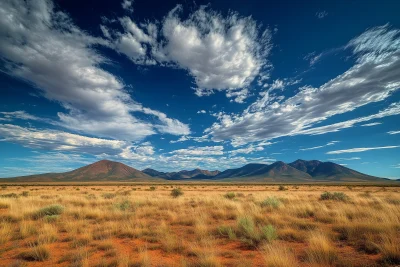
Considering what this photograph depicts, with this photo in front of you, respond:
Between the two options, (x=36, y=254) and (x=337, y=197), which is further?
(x=337, y=197)

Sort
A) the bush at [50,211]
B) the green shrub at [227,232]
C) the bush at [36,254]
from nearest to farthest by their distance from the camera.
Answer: the bush at [36,254] → the green shrub at [227,232] → the bush at [50,211]

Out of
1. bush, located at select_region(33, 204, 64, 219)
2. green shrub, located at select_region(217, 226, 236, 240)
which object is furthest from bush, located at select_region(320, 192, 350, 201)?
bush, located at select_region(33, 204, 64, 219)

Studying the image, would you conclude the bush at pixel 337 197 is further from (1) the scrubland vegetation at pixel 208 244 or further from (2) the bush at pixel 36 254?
(2) the bush at pixel 36 254

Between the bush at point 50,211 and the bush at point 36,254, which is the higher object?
the bush at point 50,211

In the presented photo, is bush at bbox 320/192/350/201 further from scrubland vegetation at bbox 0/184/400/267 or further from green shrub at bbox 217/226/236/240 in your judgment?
green shrub at bbox 217/226/236/240

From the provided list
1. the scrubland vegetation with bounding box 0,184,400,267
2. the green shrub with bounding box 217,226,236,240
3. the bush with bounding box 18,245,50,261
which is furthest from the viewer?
the green shrub with bounding box 217,226,236,240

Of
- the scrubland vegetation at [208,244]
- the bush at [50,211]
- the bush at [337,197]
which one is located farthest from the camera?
the bush at [337,197]

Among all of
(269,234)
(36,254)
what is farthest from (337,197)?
(36,254)

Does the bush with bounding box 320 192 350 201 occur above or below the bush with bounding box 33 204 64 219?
above

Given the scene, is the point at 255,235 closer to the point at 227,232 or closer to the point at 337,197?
the point at 227,232

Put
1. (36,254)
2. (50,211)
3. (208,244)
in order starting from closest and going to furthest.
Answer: (36,254) < (208,244) < (50,211)

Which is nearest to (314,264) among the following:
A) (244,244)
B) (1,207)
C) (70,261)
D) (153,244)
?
(244,244)

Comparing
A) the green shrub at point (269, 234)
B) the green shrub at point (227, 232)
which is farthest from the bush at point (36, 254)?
the green shrub at point (269, 234)

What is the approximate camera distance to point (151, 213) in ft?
38.9
